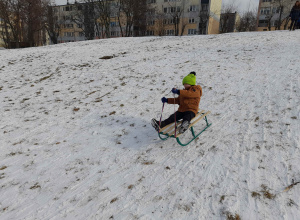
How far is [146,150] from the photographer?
4297mm

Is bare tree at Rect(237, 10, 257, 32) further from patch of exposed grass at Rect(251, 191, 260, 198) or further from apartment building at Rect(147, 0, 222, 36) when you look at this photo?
patch of exposed grass at Rect(251, 191, 260, 198)

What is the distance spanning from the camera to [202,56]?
11.9 metres

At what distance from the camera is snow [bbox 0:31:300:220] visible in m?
2.86

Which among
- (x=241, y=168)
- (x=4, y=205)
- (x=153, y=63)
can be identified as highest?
(x=153, y=63)

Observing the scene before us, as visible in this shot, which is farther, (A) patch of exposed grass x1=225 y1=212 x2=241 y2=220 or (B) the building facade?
(B) the building facade

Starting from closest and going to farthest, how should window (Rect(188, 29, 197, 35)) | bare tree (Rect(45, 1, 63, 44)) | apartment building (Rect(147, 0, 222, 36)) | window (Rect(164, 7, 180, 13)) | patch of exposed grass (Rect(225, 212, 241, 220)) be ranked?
1. patch of exposed grass (Rect(225, 212, 241, 220))
2. bare tree (Rect(45, 1, 63, 44))
3. apartment building (Rect(147, 0, 222, 36))
4. window (Rect(164, 7, 180, 13))
5. window (Rect(188, 29, 197, 35))

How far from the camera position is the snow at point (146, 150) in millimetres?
2864

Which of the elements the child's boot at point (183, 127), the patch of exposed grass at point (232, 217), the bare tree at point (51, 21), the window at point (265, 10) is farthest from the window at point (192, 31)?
the patch of exposed grass at point (232, 217)

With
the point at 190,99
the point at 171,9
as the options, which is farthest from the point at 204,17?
the point at 190,99

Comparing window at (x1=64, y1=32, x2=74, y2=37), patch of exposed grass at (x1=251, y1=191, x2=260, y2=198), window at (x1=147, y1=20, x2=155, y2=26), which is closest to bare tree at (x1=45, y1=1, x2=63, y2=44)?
window at (x1=147, y1=20, x2=155, y2=26)

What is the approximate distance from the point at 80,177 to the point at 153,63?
9110 millimetres

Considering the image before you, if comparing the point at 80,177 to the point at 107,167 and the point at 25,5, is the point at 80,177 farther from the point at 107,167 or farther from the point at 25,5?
the point at 25,5

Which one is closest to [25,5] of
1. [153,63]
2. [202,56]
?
[153,63]

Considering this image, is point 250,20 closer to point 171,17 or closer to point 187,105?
point 171,17
